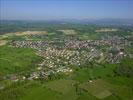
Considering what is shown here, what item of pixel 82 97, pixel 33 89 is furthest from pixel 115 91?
pixel 33 89

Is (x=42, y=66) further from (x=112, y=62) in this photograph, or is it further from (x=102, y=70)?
(x=112, y=62)

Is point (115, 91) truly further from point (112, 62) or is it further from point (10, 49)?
point (10, 49)

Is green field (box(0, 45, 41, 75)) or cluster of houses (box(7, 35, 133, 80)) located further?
cluster of houses (box(7, 35, 133, 80))

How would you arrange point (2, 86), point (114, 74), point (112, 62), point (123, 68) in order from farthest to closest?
point (112, 62), point (123, 68), point (114, 74), point (2, 86)

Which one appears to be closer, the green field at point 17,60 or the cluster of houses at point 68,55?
the green field at point 17,60

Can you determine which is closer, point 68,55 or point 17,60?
point 17,60

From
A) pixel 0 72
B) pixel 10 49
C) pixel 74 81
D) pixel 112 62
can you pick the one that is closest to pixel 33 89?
pixel 74 81

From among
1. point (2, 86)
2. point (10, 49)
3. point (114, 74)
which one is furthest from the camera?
point (10, 49)

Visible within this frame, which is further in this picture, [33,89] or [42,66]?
[42,66]

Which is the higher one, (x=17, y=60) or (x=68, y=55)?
(x=68, y=55)
